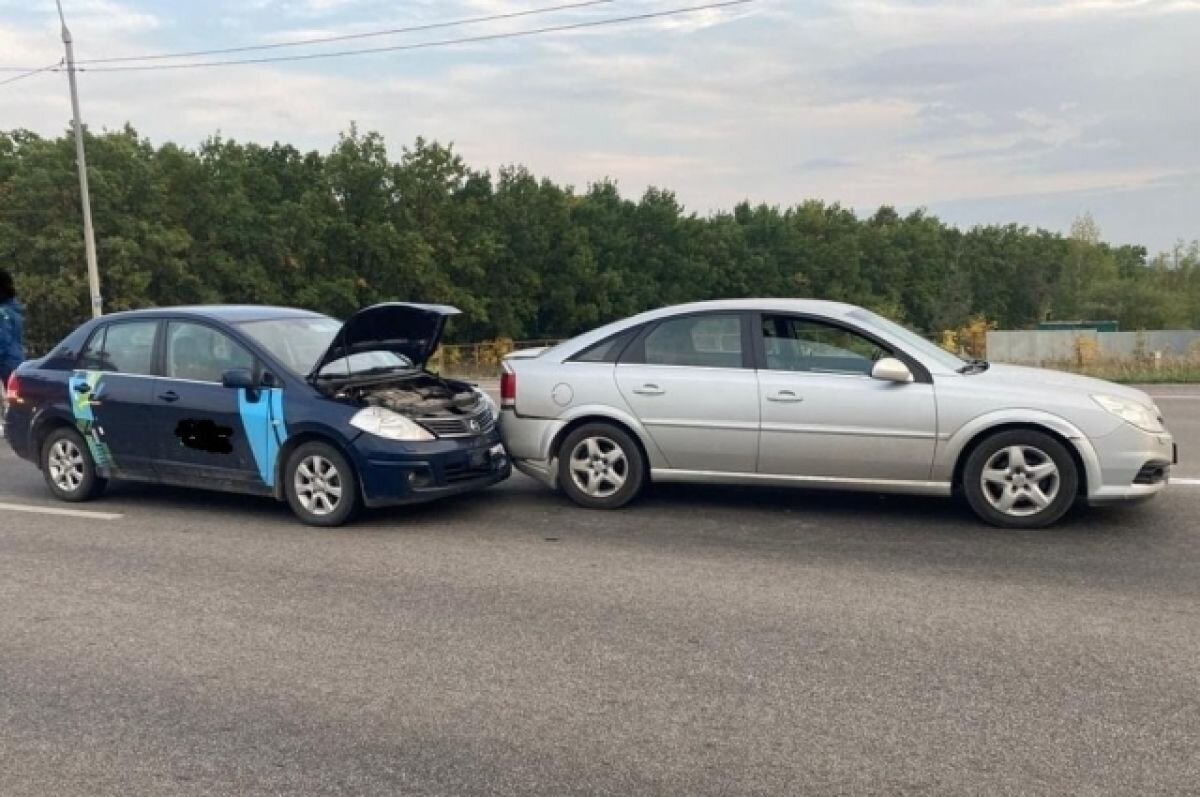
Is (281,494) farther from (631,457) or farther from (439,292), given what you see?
(439,292)

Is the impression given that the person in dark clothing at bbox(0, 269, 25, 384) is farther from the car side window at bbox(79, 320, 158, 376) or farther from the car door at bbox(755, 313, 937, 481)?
the car door at bbox(755, 313, 937, 481)

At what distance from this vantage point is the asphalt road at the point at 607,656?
3.72m

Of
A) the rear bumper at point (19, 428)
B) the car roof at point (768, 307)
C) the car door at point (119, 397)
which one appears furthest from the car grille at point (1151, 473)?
the rear bumper at point (19, 428)

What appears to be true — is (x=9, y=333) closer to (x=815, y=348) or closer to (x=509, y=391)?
(x=509, y=391)

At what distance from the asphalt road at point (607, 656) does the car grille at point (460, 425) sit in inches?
25.4

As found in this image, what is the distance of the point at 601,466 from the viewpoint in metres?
7.86

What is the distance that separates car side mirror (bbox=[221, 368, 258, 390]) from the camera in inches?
293

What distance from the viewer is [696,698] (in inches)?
169

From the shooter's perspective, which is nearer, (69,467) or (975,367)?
(975,367)

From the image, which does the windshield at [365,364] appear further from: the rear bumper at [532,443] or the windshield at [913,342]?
the windshield at [913,342]

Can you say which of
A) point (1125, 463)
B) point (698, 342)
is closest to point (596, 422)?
point (698, 342)

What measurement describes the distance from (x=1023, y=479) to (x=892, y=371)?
1090mm

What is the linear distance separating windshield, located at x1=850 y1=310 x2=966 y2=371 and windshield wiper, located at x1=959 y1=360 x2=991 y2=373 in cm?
4

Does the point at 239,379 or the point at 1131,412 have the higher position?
the point at 239,379
